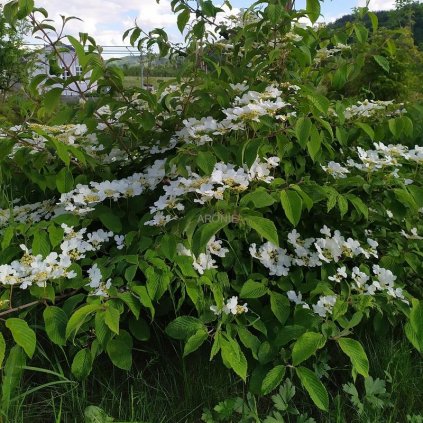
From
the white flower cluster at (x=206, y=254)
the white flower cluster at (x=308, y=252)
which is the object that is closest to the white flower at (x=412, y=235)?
the white flower cluster at (x=308, y=252)

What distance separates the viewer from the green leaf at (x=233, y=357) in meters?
1.32

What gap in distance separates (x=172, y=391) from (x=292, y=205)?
74 centimetres

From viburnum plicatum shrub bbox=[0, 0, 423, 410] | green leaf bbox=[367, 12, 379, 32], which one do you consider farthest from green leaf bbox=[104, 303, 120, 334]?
green leaf bbox=[367, 12, 379, 32]

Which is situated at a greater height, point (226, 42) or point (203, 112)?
point (226, 42)

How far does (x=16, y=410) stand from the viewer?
143 centimetres

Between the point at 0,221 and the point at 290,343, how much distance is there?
111 cm

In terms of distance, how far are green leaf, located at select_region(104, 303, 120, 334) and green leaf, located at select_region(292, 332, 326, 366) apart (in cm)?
48

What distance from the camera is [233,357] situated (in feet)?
4.39

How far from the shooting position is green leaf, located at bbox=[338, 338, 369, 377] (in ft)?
4.41

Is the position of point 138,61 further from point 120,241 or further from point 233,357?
point 233,357

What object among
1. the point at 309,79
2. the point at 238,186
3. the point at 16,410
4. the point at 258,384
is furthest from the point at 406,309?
the point at 16,410

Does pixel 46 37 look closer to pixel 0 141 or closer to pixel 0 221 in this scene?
pixel 0 141

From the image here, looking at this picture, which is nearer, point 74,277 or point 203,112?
point 74,277

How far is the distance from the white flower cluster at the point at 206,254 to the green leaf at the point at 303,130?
40 centimetres
